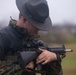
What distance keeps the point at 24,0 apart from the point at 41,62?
0.75 metres

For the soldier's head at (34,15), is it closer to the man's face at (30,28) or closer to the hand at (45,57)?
the man's face at (30,28)


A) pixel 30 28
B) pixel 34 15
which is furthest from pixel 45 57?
pixel 34 15

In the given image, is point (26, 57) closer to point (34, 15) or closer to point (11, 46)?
point (11, 46)

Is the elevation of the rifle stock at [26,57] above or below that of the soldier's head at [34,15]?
below

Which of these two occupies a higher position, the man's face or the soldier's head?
the soldier's head

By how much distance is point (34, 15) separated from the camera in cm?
566

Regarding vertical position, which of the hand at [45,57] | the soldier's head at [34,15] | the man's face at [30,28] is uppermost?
the soldier's head at [34,15]

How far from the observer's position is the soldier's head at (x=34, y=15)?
5.57 metres

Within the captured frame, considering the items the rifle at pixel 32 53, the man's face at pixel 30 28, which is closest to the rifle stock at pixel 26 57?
the rifle at pixel 32 53

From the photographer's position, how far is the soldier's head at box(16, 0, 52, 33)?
557 centimetres

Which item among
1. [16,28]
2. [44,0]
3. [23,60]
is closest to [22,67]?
[23,60]

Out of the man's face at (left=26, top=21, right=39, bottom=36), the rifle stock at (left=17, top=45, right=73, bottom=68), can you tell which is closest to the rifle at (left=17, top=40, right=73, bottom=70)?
the rifle stock at (left=17, top=45, right=73, bottom=68)

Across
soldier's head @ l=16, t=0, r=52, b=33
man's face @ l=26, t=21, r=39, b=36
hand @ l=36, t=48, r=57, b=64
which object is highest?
soldier's head @ l=16, t=0, r=52, b=33

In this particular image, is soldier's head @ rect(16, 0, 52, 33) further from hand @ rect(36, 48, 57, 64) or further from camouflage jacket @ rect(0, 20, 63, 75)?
hand @ rect(36, 48, 57, 64)
